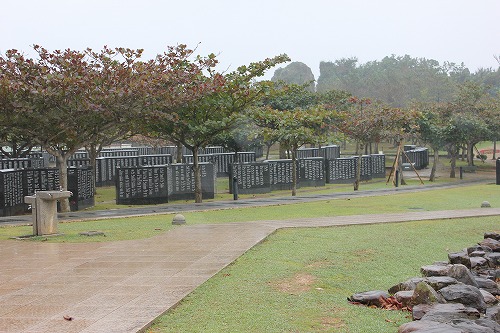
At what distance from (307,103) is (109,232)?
27.2m

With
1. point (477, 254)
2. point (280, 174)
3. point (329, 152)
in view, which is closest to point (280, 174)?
point (280, 174)

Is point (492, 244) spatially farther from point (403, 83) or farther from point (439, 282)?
point (403, 83)

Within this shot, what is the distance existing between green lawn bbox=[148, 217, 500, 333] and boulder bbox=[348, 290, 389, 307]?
0.44 ft

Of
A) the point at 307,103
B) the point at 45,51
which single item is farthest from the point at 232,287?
the point at 307,103

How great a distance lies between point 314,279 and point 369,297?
1372 mm

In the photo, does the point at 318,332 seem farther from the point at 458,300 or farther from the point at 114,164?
the point at 114,164

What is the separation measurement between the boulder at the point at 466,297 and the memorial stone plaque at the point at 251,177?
67.4 ft

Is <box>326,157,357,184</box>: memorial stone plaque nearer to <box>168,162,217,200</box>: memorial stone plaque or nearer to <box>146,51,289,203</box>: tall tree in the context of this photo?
<box>168,162,217,200</box>: memorial stone plaque

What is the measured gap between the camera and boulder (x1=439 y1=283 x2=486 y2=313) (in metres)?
7.49

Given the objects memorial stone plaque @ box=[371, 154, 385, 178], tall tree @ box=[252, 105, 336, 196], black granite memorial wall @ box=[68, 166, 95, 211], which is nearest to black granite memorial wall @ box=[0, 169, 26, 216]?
black granite memorial wall @ box=[68, 166, 95, 211]

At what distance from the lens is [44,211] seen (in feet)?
45.0

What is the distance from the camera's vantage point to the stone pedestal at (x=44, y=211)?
13.3 metres

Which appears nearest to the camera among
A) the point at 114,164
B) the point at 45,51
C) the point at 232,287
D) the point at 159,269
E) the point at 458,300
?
the point at 458,300

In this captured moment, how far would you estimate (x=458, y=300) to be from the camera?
7.51 metres
